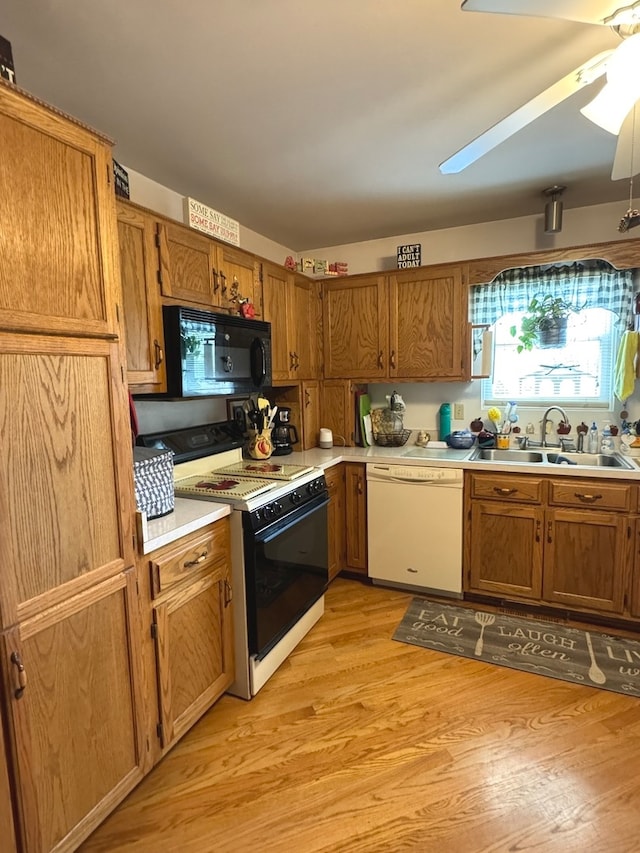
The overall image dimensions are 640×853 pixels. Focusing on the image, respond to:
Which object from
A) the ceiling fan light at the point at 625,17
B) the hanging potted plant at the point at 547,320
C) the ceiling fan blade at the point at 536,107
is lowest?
the hanging potted plant at the point at 547,320

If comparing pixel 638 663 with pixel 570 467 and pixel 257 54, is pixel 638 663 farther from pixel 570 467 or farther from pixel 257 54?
pixel 257 54

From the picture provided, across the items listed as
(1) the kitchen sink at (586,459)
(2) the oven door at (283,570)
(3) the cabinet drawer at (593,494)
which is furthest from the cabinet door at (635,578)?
(2) the oven door at (283,570)

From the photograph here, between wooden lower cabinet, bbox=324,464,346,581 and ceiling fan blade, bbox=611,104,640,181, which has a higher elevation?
ceiling fan blade, bbox=611,104,640,181

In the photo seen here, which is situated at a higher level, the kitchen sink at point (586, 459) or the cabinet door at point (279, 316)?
the cabinet door at point (279, 316)

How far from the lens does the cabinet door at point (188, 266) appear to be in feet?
6.52

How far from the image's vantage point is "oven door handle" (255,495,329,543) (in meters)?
1.99

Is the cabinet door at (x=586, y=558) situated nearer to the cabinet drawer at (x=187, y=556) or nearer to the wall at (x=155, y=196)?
the cabinet drawer at (x=187, y=556)

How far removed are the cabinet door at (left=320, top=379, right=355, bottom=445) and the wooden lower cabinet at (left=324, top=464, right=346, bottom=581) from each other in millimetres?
382

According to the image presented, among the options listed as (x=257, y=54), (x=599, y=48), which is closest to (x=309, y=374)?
(x=257, y=54)

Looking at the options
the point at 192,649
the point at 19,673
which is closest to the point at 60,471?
the point at 19,673

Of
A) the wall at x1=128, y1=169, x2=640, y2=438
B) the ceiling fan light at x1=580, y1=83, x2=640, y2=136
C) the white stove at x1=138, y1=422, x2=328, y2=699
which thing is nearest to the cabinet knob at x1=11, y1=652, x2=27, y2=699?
the white stove at x1=138, y1=422, x2=328, y2=699

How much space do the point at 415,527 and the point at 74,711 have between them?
6.86 ft

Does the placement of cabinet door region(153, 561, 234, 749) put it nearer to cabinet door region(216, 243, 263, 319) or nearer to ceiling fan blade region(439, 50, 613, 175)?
cabinet door region(216, 243, 263, 319)

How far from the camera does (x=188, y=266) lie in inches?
83.7
